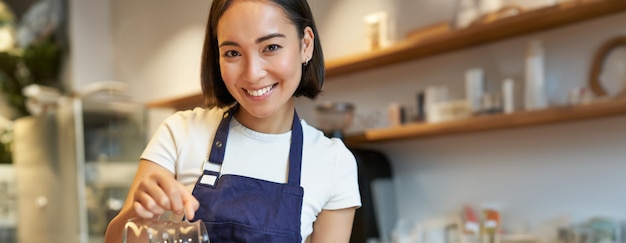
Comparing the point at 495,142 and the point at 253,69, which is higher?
the point at 253,69

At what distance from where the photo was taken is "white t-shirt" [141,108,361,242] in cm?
98

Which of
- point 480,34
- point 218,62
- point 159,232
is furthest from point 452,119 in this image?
point 159,232

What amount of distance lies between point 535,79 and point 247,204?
59.7 inches

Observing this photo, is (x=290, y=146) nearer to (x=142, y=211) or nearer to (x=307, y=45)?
(x=307, y=45)

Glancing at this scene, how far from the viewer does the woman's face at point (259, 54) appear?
2.83 ft

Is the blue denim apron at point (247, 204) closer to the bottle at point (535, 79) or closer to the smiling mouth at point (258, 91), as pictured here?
the smiling mouth at point (258, 91)

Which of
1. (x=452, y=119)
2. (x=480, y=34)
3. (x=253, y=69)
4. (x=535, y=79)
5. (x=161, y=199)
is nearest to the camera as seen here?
(x=161, y=199)

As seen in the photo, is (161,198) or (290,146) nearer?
(161,198)

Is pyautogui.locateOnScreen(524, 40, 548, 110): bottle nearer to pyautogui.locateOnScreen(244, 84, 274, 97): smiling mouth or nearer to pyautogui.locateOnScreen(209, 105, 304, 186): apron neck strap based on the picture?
pyautogui.locateOnScreen(209, 105, 304, 186): apron neck strap

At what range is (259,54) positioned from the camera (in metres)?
0.88

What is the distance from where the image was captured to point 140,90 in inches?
176

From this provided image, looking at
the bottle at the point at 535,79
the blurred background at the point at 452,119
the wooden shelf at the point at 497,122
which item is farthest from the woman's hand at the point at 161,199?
the bottle at the point at 535,79

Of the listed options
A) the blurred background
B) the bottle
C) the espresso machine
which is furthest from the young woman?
the espresso machine

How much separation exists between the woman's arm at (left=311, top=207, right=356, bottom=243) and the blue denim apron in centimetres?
6
